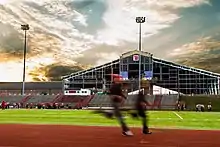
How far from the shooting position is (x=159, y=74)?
92188 mm

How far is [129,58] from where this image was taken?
306ft

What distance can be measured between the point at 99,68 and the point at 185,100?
97.8ft

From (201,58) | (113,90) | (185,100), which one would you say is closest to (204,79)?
(201,58)

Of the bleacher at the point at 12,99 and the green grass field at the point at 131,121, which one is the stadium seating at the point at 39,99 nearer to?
the bleacher at the point at 12,99

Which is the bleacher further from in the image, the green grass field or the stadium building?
the green grass field

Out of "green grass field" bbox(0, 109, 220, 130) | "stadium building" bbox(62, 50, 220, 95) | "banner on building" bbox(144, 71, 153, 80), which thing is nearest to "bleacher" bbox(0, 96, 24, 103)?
"stadium building" bbox(62, 50, 220, 95)

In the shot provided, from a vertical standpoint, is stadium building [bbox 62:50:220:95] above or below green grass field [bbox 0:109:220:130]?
above

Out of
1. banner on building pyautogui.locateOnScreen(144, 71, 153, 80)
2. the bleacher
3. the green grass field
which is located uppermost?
banner on building pyautogui.locateOnScreen(144, 71, 153, 80)

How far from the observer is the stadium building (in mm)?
89000

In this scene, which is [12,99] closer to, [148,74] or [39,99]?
[39,99]

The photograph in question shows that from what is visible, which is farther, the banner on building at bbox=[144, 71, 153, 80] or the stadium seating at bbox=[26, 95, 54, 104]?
the banner on building at bbox=[144, 71, 153, 80]

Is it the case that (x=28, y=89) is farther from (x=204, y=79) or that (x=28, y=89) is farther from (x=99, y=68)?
(x=204, y=79)

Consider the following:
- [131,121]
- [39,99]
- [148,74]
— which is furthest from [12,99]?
[131,121]

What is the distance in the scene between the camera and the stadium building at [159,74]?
89.0m
